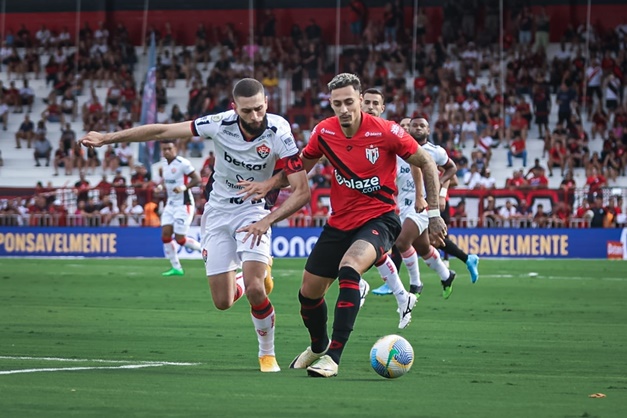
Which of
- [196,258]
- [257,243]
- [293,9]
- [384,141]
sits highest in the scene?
[293,9]

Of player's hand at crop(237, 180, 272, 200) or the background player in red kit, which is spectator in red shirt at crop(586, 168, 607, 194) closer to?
the background player in red kit

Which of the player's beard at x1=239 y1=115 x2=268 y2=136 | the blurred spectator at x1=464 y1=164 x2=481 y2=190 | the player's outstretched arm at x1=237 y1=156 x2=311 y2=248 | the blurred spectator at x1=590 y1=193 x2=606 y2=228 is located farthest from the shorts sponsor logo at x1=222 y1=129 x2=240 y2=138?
the blurred spectator at x1=464 y1=164 x2=481 y2=190

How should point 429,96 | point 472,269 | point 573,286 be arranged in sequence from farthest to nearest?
point 429,96 → point 573,286 → point 472,269

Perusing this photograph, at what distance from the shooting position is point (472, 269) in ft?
63.7

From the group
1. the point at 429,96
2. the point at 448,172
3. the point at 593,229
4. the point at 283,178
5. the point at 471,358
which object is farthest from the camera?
the point at 429,96

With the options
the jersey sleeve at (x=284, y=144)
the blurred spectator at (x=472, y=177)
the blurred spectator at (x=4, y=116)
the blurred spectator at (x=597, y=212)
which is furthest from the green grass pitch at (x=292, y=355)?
the blurred spectator at (x=4, y=116)

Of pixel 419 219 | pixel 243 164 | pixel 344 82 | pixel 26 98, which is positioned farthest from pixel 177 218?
pixel 26 98

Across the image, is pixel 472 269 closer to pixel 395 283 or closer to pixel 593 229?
pixel 395 283

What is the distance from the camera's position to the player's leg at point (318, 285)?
10023mm

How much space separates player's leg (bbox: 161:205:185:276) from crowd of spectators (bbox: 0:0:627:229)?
10984 mm

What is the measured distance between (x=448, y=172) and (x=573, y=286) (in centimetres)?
538

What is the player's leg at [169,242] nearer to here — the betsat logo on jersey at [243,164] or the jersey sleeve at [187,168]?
the jersey sleeve at [187,168]

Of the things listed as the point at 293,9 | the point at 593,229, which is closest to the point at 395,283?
the point at 593,229

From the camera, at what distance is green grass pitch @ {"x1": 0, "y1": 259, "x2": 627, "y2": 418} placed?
7.57 meters
